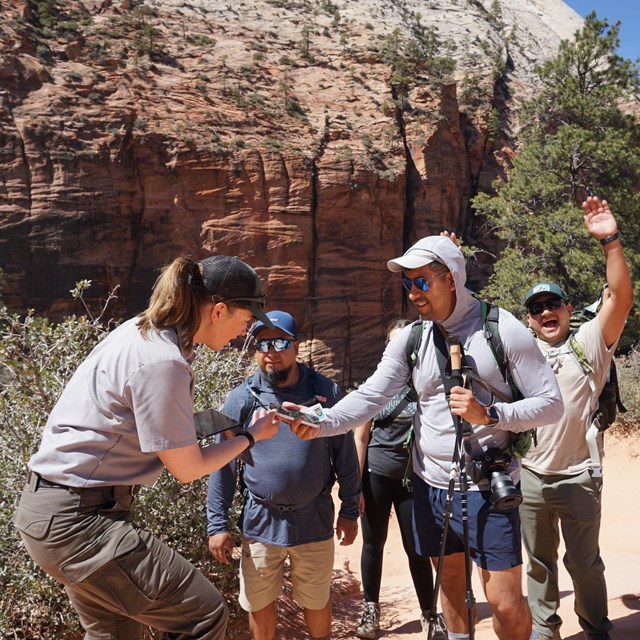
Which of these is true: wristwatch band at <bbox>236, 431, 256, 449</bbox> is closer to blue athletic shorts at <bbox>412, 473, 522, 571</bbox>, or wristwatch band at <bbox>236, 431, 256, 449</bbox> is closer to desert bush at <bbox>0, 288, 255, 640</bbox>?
blue athletic shorts at <bbox>412, 473, 522, 571</bbox>

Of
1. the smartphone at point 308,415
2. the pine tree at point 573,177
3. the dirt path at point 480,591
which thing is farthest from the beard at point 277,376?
the pine tree at point 573,177

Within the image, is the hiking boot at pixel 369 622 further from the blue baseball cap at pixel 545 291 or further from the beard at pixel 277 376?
the blue baseball cap at pixel 545 291

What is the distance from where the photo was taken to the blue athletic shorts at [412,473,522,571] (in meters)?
2.61

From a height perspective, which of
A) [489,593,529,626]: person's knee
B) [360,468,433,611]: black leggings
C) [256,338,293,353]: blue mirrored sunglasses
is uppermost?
[256,338,293,353]: blue mirrored sunglasses

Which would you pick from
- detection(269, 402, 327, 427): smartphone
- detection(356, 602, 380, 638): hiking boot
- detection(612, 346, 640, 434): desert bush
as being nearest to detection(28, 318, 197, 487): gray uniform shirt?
detection(269, 402, 327, 427): smartphone

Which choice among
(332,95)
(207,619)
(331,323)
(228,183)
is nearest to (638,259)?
(331,323)

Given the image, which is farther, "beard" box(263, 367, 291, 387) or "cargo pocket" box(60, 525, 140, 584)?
"beard" box(263, 367, 291, 387)

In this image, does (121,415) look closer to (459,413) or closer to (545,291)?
(459,413)

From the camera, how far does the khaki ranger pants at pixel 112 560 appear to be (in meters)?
2.07

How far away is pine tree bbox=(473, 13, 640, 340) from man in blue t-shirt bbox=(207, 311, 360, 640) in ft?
49.3

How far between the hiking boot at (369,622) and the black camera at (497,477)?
2075 mm

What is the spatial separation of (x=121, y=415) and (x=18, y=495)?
2.06 metres

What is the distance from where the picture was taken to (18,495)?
3697 millimetres

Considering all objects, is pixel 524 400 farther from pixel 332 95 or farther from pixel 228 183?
pixel 332 95
